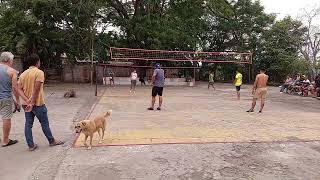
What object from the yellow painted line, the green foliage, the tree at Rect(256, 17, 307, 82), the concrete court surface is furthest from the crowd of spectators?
the yellow painted line

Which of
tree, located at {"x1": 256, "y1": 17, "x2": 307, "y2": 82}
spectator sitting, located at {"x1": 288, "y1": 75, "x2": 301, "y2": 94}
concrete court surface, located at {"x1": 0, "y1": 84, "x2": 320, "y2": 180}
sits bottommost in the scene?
concrete court surface, located at {"x1": 0, "y1": 84, "x2": 320, "y2": 180}

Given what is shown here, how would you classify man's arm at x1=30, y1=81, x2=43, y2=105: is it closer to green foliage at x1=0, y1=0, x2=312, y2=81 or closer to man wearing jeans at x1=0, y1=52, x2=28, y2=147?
man wearing jeans at x1=0, y1=52, x2=28, y2=147

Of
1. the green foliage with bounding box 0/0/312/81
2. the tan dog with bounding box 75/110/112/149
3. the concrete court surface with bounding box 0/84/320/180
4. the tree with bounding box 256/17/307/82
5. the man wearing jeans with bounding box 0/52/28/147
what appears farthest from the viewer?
the tree with bounding box 256/17/307/82

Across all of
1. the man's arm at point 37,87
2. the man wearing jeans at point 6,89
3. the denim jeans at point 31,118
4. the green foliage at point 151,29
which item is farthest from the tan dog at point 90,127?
the green foliage at point 151,29

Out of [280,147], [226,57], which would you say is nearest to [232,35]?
[226,57]

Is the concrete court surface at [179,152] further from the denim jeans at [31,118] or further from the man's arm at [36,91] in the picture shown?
the man's arm at [36,91]

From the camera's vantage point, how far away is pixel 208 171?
618cm

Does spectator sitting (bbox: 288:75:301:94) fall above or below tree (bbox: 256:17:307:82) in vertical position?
below

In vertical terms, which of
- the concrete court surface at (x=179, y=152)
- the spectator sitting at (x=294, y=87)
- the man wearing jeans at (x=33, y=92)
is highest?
the man wearing jeans at (x=33, y=92)

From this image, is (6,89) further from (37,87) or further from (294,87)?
(294,87)

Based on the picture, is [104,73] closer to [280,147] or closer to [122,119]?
[122,119]

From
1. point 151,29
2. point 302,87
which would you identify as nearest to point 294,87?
point 302,87

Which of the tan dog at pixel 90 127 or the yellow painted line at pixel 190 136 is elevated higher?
the tan dog at pixel 90 127

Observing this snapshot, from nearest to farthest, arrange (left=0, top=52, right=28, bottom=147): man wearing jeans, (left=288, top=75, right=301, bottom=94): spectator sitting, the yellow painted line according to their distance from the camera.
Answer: (left=0, top=52, right=28, bottom=147): man wearing jeans, the yellow painted line, (left=288, top=75, right=301, bottom=94): spectator sitting
